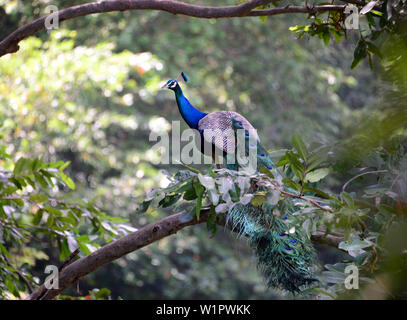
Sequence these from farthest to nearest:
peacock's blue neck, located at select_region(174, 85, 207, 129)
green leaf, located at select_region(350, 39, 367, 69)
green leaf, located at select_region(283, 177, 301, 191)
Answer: peacock's blue neck, located at select_region(174, 85, 207, 129) → green leaf, located at select_region(350, 39, 367, 69) → green leaf, located at select_region(283, 177, 301, 191)

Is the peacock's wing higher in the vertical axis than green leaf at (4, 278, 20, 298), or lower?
higher

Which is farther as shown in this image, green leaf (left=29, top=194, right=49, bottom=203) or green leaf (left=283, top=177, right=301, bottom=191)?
green leaf (left=29, top=194, right=49, bottom=203)

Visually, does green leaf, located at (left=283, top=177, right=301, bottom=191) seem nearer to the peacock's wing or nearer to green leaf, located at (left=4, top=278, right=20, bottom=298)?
the peacock's wing

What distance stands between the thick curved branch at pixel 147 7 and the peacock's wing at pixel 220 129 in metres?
0.47

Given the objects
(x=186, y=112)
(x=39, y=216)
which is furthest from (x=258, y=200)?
(x=186, y=112)

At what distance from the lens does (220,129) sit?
1.90 m

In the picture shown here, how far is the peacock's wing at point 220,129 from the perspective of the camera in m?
1.86

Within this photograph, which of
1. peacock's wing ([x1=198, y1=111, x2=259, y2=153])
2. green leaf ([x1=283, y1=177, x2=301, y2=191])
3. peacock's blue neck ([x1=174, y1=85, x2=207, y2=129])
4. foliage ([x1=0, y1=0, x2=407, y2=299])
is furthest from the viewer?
foliage ([x1=0, y1=0, x2=407, y2=299])

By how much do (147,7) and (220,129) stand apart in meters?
0.58

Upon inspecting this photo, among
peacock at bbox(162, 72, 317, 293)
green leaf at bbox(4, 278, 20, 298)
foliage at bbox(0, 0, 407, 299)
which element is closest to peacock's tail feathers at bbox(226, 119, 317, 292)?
peacock at bbox(162, 72, 317, 293)

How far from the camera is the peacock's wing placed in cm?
186

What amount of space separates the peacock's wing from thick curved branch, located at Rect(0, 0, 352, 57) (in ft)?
1.56

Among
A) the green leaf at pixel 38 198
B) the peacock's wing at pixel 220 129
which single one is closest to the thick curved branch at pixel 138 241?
the green leaf at pixel 38 198
